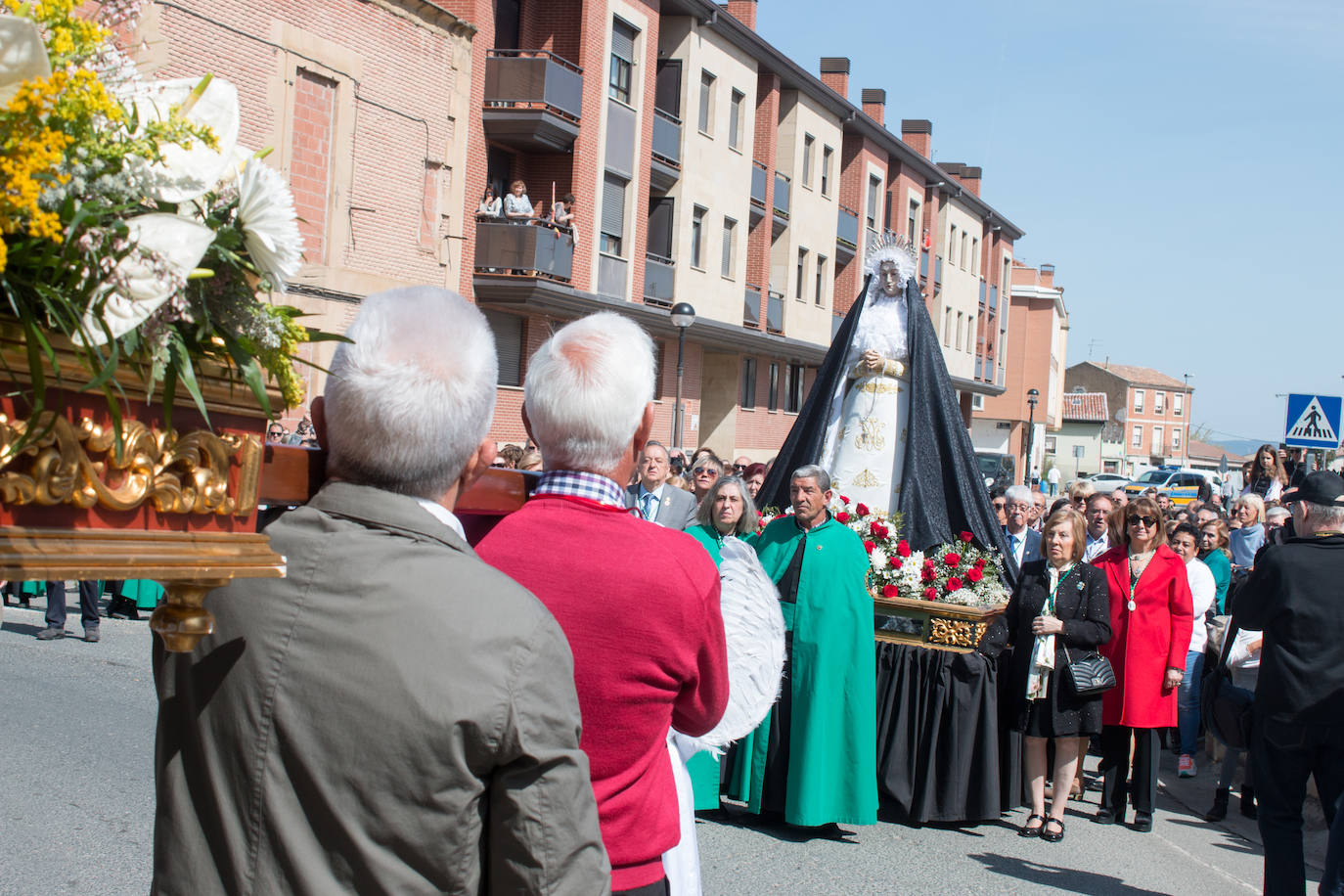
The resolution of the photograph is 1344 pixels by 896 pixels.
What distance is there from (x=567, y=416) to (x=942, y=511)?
552cm

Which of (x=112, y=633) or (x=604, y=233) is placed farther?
(x=604, y=233)

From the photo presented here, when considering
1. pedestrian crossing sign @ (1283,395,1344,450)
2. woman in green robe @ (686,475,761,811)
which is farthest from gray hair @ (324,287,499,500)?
pedestrian crossing sign @ (1283,395,1344,450)

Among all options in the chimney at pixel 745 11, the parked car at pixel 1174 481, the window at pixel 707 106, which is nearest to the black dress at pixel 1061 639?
the window at pixel 707 106

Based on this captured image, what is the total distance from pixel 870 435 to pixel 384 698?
6.38m

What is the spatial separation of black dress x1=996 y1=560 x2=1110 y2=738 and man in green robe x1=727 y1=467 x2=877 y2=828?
3.36 feet

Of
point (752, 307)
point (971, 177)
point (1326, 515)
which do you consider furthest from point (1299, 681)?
→ point (971, 177)

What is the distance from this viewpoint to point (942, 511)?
25.0 ft

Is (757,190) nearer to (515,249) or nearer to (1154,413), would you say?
(515,249)

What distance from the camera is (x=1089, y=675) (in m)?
6.80

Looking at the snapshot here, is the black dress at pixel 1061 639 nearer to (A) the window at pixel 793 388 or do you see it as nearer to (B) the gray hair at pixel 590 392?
(B) the gray hair at pixel 590 392

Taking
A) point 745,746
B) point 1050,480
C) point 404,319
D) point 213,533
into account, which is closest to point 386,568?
point 213,533

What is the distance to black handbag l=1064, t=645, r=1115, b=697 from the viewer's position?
679cm

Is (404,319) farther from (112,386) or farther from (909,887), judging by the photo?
(909,887)

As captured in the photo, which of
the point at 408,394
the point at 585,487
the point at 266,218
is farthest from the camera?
the point at 585,487
